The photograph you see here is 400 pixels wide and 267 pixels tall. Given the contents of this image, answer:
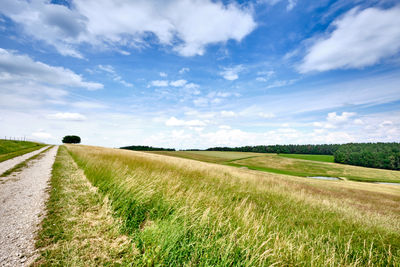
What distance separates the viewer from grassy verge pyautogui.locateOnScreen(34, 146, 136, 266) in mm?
2693

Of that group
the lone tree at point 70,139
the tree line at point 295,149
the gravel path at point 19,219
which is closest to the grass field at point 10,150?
the gravel path at point 19,219

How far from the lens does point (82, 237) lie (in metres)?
3.31

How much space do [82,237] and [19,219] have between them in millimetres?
2588

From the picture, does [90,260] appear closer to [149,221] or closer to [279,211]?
[149,221]

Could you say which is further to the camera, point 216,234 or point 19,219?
point 19,219

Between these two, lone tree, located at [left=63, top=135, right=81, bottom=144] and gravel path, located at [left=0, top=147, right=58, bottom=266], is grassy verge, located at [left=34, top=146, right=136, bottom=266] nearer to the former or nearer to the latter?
gravel path, located at [left=0, top=147, right=58, bottom=266]

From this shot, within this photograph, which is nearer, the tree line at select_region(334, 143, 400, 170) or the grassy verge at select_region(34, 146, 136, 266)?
the grassy verge at select_region(34, 146, 136, 266)

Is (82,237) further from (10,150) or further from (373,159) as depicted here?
(373,159)

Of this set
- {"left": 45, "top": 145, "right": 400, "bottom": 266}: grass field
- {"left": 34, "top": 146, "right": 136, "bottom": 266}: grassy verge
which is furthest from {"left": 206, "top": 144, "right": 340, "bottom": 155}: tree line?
{"left": 34, "top": 146, "right": 136, "bottom": 266}: grassy verge

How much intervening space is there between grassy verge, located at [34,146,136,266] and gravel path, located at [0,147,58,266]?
0.19 metres

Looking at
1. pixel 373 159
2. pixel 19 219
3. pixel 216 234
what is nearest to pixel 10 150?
A: pixel 19 219

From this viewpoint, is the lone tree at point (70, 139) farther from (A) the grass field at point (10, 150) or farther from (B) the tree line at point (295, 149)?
(B) the tree line at point (295, 149)

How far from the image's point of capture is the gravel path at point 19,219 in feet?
9.49

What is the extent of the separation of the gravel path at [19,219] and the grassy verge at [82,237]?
19cm
